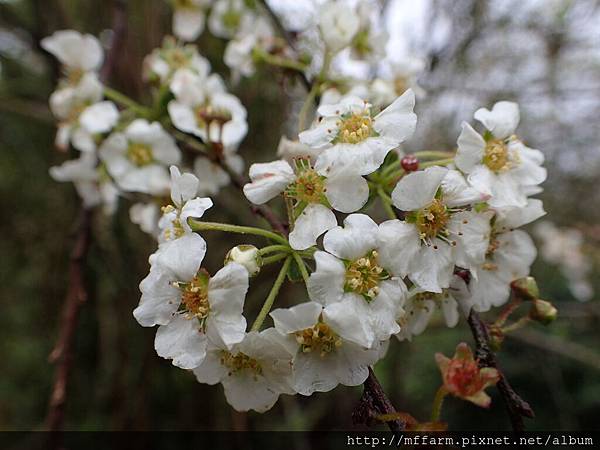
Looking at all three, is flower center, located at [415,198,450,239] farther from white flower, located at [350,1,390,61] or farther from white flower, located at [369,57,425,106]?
white flower, located at [350,1,390,61]

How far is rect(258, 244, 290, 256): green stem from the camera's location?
27.8 inches

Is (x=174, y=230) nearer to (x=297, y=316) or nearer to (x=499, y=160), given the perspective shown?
(x=297, y=316)

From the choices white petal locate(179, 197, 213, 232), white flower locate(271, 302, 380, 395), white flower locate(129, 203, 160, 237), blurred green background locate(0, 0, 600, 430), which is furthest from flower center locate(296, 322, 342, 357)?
blurred green background locate(0, 0, 600, 430)

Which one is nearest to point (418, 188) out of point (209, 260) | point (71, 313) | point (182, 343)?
point (182, 343)

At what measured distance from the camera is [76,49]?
1262mm

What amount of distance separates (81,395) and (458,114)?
2.18 m

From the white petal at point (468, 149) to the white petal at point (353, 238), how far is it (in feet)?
0.61

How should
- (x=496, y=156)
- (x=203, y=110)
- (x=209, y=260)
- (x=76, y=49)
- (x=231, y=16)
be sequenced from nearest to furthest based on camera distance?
(x=496, y=156)
(x=203, y=110)
(x=76, y=49)
(x=231, y=16)
(x=209, y=260)

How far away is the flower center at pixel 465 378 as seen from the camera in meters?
0.65

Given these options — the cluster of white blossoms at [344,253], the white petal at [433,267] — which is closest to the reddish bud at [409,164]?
the cluster of white blossoms at [344,253]

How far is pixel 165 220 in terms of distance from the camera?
30.0 inches

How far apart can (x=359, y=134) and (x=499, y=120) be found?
27 centimetres

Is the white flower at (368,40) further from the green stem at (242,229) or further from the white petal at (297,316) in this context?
the white petal at (297,316)

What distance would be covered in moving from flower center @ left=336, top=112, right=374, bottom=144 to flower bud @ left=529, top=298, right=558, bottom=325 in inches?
14.5
